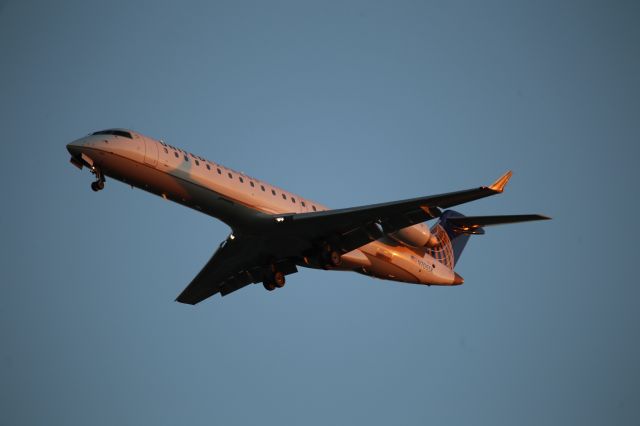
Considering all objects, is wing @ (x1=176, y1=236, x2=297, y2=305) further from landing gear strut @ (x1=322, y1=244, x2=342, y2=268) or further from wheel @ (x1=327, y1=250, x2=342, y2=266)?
wheel @ (x1=327, y1=250, x2=342, y2=266)

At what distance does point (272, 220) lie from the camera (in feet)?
70.3

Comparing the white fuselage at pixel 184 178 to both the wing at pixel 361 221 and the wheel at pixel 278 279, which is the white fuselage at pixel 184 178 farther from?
the wheel at pixel 278 279

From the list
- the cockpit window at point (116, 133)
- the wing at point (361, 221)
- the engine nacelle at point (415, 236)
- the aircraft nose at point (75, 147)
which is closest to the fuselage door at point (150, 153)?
the cockpit window at point (116, 133)

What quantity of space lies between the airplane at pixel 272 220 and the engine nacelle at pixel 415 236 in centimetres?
3

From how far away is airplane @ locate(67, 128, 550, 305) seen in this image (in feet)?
66.3

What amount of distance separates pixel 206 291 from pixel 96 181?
701 cm

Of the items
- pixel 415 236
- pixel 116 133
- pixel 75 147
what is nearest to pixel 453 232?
pixel 415 236

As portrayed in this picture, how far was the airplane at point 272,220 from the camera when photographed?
66.3ft

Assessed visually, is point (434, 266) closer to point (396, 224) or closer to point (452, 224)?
point (452, 224)

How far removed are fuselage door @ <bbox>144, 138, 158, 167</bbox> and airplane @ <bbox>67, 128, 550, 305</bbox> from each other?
3cm

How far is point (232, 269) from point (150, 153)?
5.75 m

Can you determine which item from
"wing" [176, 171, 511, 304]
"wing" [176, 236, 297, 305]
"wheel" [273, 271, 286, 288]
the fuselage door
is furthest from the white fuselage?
"wheel" [273, 271, 286, 288]

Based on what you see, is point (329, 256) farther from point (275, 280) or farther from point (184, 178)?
point (184, 178)

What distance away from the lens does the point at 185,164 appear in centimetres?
2072
